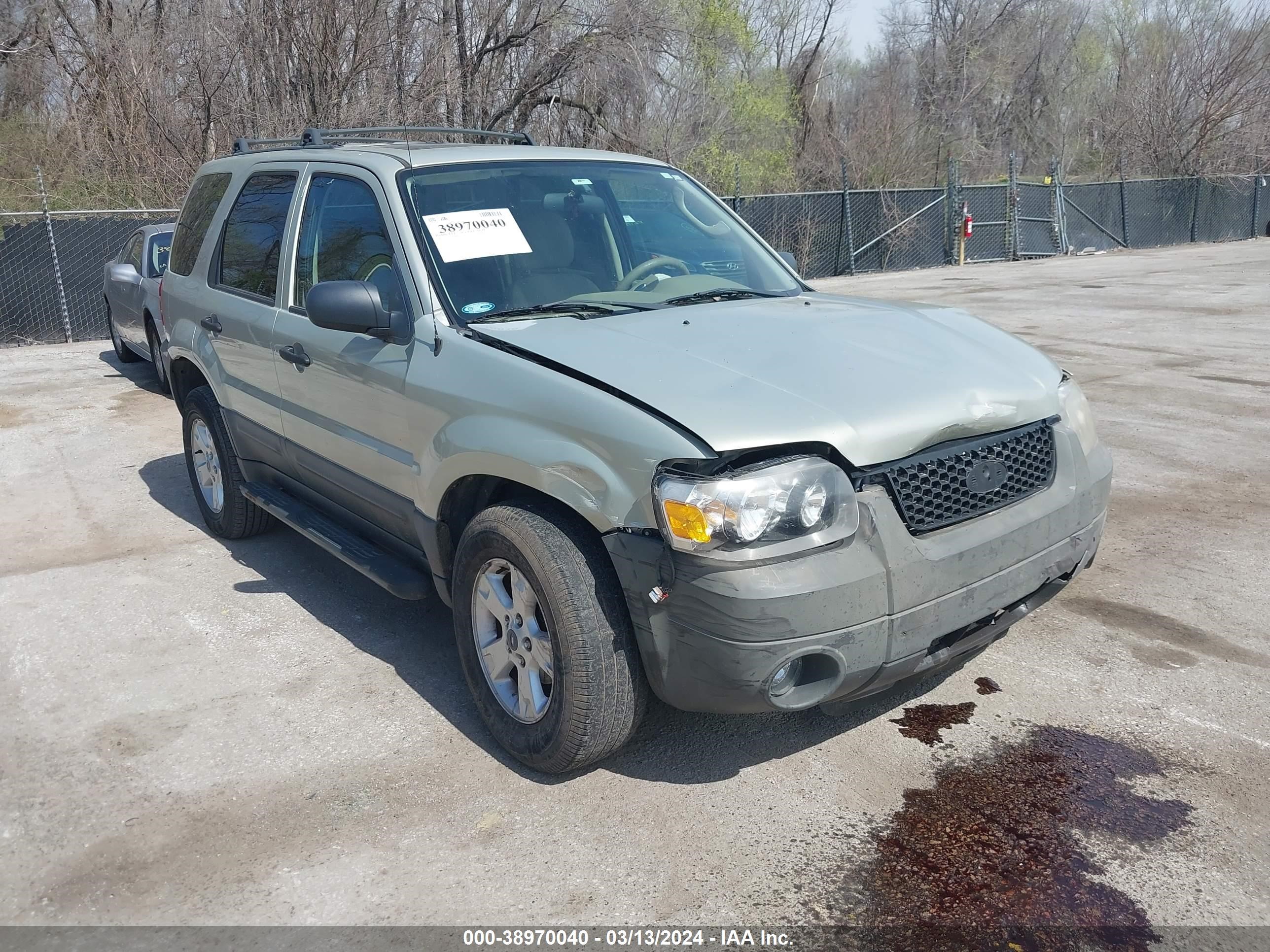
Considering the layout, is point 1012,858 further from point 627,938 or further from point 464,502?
point 464,502

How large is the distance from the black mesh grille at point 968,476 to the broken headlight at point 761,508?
0.56ft

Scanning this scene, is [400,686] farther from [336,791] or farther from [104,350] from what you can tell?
[104,350]

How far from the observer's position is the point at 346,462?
169 inches

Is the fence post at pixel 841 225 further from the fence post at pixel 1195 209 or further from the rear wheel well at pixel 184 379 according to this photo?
the rear wheel well at pixel 184 379

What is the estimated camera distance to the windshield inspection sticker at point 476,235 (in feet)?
12.8

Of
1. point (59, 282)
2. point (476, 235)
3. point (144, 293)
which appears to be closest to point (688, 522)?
point (476, 235)

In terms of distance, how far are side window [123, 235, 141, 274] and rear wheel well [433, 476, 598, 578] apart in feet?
27.1

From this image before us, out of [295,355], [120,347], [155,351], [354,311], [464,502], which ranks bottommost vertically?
[120,347]

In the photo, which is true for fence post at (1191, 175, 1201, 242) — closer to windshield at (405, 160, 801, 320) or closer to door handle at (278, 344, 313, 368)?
windshield at (405, 160, 801, 320)

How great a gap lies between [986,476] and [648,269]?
169 cm

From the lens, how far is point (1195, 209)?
99.9 feet

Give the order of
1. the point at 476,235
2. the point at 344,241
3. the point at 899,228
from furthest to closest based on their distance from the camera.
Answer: the point at 899,228 < the point at 344,241 < the point at 476,235

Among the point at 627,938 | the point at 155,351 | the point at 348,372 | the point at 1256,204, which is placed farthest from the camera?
the point at 1256,204

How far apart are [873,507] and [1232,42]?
124 ft
